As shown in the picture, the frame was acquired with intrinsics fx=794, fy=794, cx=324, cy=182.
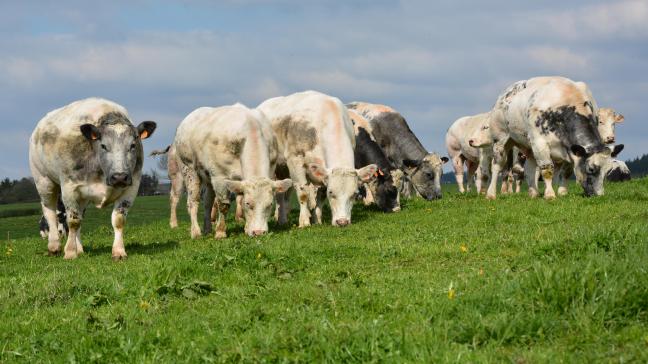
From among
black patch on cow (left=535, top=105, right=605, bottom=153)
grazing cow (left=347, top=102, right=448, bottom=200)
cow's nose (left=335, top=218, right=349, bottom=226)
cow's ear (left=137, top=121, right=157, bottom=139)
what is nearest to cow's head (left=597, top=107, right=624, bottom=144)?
grazing cow (left=347, top=102, right=448, bottom=200)

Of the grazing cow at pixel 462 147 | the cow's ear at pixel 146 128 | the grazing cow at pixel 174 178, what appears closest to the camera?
the cow's ear at pixel 146 128

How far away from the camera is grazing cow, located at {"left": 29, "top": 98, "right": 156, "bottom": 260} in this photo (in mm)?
13594

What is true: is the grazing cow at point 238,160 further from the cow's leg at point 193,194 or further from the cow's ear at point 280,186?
the cow's leg at point 193,194

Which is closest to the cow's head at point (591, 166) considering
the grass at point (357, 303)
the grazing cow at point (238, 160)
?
the grass at point (357, 303)

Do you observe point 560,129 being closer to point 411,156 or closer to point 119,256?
point 411,156

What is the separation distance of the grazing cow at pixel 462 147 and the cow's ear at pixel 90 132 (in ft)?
71.2

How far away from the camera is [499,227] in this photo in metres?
14.1

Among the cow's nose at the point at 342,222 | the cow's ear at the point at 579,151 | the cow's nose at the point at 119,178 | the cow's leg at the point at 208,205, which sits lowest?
the cow's nose at the point at 342,222

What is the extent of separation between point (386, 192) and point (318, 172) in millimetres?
3637

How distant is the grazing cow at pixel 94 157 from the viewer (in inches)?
535

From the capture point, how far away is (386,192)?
2091 cm

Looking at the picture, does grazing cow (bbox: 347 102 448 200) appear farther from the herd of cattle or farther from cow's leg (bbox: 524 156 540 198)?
cow's leg (bbox: 524 156 540 198)

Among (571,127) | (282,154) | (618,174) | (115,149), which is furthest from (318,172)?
(618,174)

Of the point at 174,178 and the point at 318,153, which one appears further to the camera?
the point at 174,178
